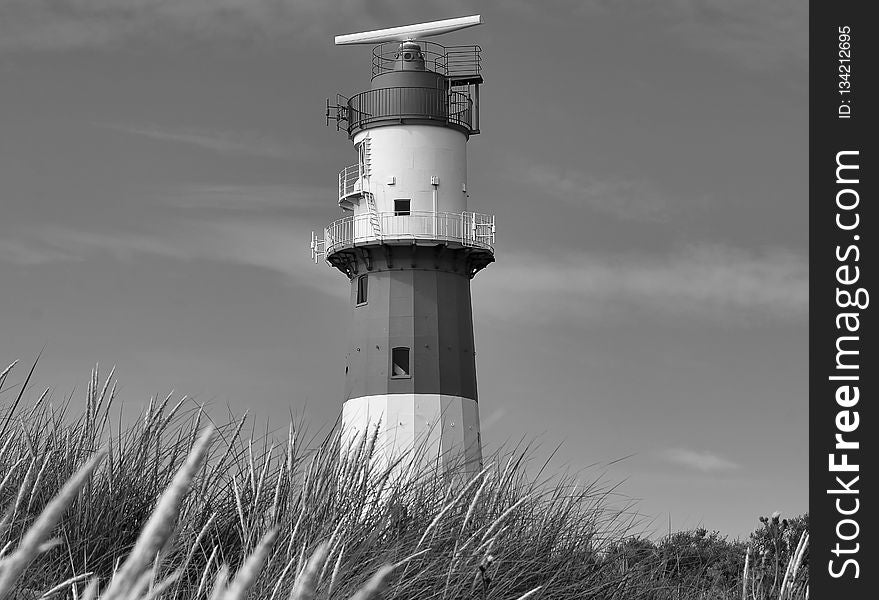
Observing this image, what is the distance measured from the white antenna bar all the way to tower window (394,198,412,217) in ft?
16.8

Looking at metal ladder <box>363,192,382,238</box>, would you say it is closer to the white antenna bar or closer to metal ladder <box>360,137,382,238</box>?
metal ladder <box>360,137,382,238</box>

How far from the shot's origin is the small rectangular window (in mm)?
31438

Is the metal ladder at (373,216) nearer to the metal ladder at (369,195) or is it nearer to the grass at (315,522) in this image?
the metal ladder at (369,195)

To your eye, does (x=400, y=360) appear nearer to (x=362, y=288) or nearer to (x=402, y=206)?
(x=362, y=288)

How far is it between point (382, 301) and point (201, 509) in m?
23.8

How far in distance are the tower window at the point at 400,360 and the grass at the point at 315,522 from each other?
72.6 ft

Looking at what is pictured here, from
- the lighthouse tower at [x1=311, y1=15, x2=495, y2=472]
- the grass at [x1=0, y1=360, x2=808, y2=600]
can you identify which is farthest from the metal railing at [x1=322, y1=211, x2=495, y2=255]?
the grass at [x1=0, y1=360, x2=808, y2=600]

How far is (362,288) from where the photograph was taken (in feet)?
104

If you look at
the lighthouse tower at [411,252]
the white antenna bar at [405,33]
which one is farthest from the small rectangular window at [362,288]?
the white antenna bar at [405,33]

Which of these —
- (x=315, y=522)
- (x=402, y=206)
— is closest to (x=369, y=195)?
(x=402, y=206)

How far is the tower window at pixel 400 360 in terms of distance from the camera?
30203mm
